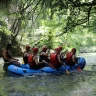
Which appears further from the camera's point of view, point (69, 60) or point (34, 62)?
point (69, 60)

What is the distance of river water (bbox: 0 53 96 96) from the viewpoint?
6570 millimetres

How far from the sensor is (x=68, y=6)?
14.4 ft

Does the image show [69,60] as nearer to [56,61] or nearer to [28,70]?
[56,61]

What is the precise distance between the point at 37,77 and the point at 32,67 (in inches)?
27.5

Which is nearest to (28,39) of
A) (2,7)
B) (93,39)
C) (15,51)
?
(15,51)

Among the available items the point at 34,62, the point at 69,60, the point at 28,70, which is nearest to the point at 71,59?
the point at 69,60

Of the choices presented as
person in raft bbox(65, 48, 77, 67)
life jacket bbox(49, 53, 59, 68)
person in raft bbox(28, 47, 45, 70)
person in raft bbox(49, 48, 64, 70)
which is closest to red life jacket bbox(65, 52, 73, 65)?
person in raft bbox(65, 48, 77, 67)

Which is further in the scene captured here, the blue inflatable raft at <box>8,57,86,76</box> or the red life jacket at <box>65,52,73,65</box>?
the red life jacket at <box>65,52,73,65</box>

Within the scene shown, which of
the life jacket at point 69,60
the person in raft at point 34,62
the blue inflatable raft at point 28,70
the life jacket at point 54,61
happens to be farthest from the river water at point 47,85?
the life jacket at point 69,60

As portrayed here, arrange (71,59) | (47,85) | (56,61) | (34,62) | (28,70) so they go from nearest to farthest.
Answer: (47,85), (28,70), (34,62), (56,61), (71,59)

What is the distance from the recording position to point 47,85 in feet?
25.5

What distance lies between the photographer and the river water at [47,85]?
657 cm

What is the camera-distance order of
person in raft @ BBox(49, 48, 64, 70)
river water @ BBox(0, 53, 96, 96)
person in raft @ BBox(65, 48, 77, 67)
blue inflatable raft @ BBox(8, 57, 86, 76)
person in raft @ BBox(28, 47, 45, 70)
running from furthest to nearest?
person in raft @ BBox(65, 48, 77, 67)
person in raft @ BBox(49, 48, 64, 70)
person in raft @ BBox(28, 47, 45, 70)
blue inflatable raft @ BBox(8, 57, 86, 76)
river water @ BBox(0, 53, 96, 96)

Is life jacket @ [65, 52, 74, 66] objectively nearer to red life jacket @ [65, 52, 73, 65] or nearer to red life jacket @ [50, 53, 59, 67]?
red life jacket @ [65, 52, 73, 65]
